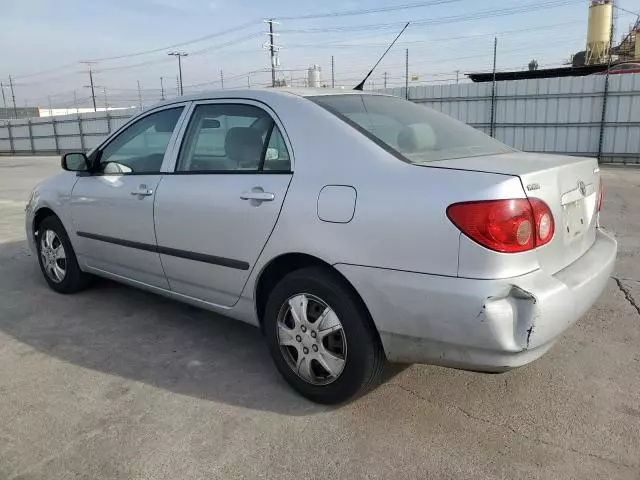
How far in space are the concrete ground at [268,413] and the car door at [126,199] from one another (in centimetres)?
51

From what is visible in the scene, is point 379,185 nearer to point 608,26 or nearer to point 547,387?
point 547,387

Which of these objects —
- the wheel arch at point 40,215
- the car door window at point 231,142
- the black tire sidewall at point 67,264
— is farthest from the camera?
the wheel arch at point 40,215

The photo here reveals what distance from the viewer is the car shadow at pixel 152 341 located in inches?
118

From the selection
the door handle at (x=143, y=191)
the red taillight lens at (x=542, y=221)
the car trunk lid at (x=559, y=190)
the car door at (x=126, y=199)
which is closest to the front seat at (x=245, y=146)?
the car door at (x=126, y=199)

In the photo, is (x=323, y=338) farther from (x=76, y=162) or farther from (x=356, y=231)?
(x=76, y=162)

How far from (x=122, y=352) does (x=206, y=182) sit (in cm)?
126

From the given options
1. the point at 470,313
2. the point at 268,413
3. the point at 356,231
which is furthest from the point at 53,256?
the point at 470,313

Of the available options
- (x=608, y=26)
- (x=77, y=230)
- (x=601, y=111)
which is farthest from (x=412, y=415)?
(x=608, y=26)

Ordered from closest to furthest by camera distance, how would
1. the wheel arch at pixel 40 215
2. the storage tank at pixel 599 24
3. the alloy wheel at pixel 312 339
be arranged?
the alloy wheel at pixel 312 339 < the wheel arch at pixel 40 215 < the storage tank at pixel 599 24

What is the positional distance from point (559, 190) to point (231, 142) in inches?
71.6

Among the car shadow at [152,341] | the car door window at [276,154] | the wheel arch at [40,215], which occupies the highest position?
the car door window at [276,154]

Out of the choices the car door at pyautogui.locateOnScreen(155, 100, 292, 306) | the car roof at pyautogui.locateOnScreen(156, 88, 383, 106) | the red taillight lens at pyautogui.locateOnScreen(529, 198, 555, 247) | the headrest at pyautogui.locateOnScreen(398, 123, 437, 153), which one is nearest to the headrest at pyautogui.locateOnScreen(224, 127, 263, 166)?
the car door at pyautogui.locateOnScreen(155, 100, 292, 306)

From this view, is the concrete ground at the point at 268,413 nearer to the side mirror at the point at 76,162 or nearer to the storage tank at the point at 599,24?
the side mirror at the point at 76,162

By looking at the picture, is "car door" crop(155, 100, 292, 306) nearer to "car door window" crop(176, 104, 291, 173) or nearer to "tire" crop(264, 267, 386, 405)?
"car door window" crop(176, 104, 291, 173)
